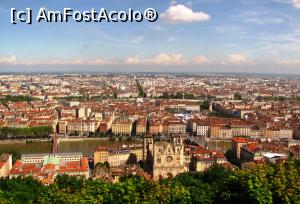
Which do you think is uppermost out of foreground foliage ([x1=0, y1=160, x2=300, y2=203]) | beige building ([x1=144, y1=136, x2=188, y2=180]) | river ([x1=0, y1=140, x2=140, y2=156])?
foreground foliage ([x1=0, y1=160, x2=300, y2=203])

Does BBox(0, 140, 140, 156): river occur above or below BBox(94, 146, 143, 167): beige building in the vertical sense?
below

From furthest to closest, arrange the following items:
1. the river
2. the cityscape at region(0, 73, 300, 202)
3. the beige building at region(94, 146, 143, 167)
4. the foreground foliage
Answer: the river, the beige building at region(94, 146, 143, 167), the cityscape at region(0, 73, 300, 202), the foreground foliage

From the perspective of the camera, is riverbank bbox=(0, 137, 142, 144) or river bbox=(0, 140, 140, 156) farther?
riverbank bbox=(0, 137, 142, 144)

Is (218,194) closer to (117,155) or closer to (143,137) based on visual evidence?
(117,155)

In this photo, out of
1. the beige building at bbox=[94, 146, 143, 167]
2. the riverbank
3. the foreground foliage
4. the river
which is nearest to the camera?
the foreground foliage

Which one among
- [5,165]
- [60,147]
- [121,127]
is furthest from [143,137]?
[121,127]

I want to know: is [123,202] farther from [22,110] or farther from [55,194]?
[22,110]

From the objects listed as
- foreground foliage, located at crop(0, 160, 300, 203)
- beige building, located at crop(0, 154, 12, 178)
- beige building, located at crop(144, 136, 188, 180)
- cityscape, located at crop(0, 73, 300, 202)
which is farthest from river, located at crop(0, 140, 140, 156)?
foreground foliage, located at crop(0, 160, 300, 203)

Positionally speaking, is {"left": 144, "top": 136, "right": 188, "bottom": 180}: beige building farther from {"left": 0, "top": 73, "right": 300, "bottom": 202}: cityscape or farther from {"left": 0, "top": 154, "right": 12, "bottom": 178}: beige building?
{"left": 0, "top": 154, "right": 12, "bottom": 178}: beige building

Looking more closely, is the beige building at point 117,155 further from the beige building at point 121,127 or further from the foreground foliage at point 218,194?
the foreground foliage at point 218,194

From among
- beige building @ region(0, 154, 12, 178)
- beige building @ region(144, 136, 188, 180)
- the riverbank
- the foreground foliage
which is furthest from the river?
the foreground foliage
